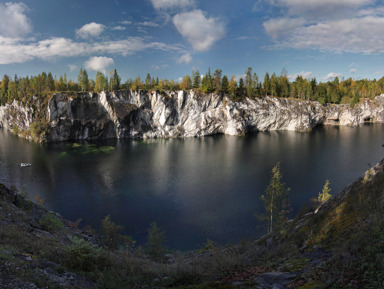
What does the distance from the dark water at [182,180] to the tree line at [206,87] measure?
3722 cm

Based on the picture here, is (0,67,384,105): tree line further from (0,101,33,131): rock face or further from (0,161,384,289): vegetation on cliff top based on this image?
(0,161,384,289): vegetation on cliff top

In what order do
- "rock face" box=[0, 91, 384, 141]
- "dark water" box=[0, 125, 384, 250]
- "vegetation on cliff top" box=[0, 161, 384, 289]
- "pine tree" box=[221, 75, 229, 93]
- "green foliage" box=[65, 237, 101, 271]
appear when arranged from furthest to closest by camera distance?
"pine tree" box=[221, 75, 229, 93] → "rock face" box=[0, 91, 384, 141] → "dark water" box=[0, 125, 384, 250] → "green foliage" box=[65, 237, 101, 271] → "vegetation on cliff top" box=[0, 161, 384, 289]

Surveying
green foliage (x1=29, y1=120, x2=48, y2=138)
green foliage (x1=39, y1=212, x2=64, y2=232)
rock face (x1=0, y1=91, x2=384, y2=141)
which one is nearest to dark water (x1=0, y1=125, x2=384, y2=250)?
green foliage (x1=39, y1=212, x2=64, y2=232)

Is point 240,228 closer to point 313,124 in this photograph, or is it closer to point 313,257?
point 313,257

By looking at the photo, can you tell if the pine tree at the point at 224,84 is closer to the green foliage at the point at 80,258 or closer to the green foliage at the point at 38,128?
the green foliage at the point at 38,128

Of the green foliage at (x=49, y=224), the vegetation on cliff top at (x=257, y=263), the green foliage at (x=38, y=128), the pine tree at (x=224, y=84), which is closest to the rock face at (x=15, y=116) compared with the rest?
the green foliage at (x=38, y=128)

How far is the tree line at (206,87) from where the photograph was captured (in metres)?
95.7

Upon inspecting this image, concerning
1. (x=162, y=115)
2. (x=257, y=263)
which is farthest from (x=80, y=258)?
(x=162, y=115)

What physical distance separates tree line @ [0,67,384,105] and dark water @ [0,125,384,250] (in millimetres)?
37220

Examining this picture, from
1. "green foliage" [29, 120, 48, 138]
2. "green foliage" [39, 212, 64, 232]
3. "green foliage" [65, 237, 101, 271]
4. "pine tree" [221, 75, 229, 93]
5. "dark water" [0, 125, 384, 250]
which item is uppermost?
"pine tree" [221, 75, 229, 93]

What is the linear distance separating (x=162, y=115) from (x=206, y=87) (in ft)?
71.5

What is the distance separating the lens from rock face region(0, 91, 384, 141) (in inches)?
3349

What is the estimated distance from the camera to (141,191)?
36406 millimetres

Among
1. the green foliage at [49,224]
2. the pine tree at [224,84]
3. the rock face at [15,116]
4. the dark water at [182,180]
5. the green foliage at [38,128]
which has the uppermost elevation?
the pine tree at [224,84]
